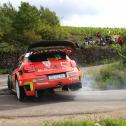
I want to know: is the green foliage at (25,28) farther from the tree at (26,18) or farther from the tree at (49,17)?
the tree at (49,17)

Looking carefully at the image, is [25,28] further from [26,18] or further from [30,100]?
[30,100]

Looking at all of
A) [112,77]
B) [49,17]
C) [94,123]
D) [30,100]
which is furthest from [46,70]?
[49,17]

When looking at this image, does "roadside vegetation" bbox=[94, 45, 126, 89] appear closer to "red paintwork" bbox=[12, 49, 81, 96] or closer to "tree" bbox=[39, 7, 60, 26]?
"red paintwork" bbox=[12, 49, 81, 96]

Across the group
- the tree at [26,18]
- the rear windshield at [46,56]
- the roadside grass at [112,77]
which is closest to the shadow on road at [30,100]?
the rear windshield at [46,56]

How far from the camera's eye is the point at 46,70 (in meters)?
15.5

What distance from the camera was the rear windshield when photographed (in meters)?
16.1

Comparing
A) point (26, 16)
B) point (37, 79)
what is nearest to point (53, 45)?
point (37, 79)

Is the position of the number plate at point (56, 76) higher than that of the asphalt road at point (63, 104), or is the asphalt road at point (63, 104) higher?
the number plate at point (56, 76)

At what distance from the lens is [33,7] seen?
54938 millimetres

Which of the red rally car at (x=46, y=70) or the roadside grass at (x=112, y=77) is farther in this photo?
the roadside grass at (x=112, y=77)

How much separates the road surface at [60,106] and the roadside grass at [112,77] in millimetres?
1490

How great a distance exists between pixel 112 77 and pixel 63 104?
645cm

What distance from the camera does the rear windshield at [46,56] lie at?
16.1m

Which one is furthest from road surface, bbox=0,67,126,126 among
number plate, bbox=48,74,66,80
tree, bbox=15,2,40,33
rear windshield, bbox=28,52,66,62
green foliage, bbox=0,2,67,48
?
tree, bbox=15,2,40,33
